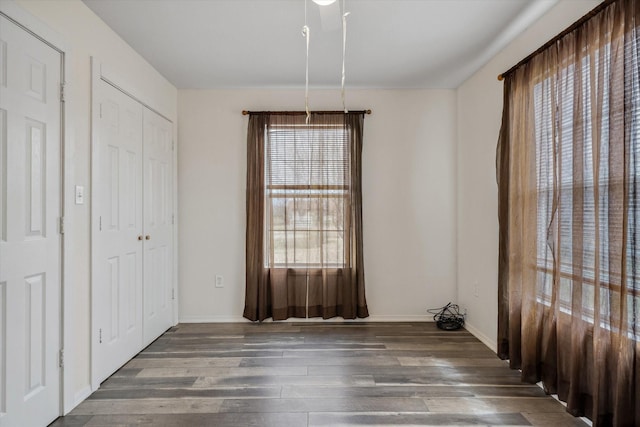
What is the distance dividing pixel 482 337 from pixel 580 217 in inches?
67.0

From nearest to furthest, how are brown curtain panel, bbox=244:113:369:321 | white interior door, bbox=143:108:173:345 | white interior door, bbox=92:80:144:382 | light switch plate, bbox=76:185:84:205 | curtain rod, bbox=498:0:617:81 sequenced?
curtain rod, bbox=498:0:617:81
light switch plate, bbox=76:185:84:205
white interior door, bbox=92:80:144:382
white interior door, bbox=143:108:173:345
brown curtain panel, bbox=244:113:369:321

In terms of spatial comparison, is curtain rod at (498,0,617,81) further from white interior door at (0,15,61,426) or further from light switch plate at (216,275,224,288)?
light switch plate at (216,275,224,288)

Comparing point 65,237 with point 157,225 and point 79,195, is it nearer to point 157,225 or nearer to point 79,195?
point 79,195

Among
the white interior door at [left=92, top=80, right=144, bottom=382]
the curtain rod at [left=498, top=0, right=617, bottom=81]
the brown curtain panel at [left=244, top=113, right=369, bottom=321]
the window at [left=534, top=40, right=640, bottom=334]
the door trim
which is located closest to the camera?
the window at [left=534, top=40, right=640, bottom=334]

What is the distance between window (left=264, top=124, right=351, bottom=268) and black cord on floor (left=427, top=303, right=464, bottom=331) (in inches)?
45.0

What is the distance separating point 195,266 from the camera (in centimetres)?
376

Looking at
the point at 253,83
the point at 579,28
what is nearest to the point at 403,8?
the point at 579,28

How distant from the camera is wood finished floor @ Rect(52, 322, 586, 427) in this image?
2031 millimetres

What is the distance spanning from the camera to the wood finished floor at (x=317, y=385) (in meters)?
2.03

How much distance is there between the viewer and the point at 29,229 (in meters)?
1.80

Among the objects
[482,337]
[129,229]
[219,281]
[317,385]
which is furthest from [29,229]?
[482,337]

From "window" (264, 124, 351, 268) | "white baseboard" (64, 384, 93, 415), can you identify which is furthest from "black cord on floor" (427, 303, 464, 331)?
"white baseboard" (64, 384, 93, 415)

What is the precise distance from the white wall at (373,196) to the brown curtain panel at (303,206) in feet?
0.52

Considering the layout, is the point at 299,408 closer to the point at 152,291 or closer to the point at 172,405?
Answer: the point at 172,405
